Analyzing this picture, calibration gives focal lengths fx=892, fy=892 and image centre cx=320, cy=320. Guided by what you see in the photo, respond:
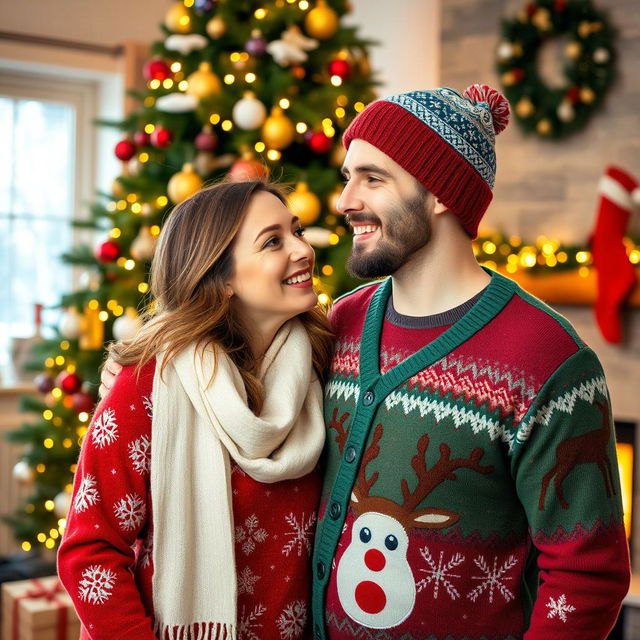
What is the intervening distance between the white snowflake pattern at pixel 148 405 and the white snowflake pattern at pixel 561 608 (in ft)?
2.39

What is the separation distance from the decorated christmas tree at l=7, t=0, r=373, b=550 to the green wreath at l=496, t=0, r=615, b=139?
0.86m

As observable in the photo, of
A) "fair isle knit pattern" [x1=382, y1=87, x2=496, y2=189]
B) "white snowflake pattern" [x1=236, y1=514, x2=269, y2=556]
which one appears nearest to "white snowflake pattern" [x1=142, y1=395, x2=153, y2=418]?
"white snowflake pattern" [x1=236, y1=514, x2=269, y2=556]

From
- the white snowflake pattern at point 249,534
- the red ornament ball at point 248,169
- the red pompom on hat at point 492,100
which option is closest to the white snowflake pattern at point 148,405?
the white snowflake pattern at point 249,534

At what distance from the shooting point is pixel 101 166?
466 cm

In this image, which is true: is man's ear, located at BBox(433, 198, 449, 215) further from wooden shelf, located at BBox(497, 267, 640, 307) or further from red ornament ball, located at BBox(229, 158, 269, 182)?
wooden shelf, located at BBox(497, 267, 640, 307)

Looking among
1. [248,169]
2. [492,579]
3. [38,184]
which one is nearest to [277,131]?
[248,169]

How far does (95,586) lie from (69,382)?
6.03ft

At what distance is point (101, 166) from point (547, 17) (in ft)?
7.70

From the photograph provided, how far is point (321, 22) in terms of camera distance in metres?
3.06

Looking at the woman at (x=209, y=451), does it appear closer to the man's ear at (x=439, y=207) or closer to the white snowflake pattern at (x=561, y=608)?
the man's ear at (x=439, y=207)

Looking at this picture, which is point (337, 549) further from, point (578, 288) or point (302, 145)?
point (578, 288)

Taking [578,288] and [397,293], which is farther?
[578,288]

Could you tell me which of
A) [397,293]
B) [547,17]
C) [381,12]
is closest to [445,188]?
[397,293]

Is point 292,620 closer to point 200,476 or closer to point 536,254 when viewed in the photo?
point 200,476
